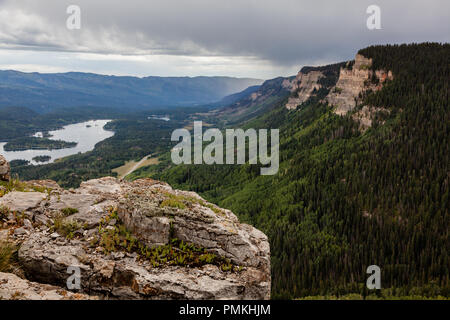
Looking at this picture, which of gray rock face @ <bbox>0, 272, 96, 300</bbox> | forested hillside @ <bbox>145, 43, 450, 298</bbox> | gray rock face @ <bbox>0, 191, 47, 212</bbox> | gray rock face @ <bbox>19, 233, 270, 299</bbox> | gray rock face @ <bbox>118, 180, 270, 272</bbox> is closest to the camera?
gray rock face @ <bbox>0, 272, 96, 300</bbox>

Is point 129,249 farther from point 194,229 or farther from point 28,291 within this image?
point 28,291

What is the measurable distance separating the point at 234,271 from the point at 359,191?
75613 mm

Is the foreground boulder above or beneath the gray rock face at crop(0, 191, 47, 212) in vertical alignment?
beneath

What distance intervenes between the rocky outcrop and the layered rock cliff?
119 meters

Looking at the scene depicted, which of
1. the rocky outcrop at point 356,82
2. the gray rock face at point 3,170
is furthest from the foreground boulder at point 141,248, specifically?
the rocky outcrop at point 356,82

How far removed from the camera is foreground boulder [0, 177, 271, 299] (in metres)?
12.6

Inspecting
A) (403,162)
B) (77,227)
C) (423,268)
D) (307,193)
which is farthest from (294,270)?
(77,227)

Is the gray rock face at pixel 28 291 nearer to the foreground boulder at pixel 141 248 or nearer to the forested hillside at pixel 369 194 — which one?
the foreground boulder at pixel 141 248

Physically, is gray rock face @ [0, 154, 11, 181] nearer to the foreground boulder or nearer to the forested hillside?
the foreground boulder

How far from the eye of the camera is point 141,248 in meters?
14.0

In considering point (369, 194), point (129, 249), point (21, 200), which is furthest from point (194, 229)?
point (369, 194)

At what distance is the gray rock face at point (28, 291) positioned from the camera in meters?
10.8

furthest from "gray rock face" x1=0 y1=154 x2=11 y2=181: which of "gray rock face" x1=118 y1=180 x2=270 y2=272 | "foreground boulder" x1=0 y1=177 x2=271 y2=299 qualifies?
"gray rock face" x1=118 y1=180 x2=270 y2=272
